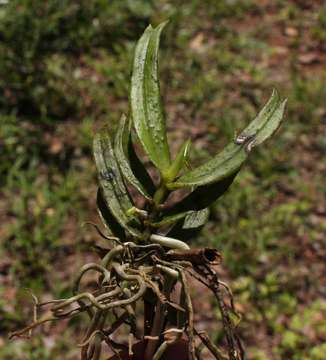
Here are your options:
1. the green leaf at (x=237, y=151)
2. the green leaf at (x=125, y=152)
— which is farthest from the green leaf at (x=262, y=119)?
the green leaf at (x=125, y=152)

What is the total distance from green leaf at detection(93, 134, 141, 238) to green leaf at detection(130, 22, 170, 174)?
0.12ft

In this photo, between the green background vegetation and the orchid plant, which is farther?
the green background vegetation

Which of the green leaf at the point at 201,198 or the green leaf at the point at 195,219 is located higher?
the green leaf at the point at 201,198

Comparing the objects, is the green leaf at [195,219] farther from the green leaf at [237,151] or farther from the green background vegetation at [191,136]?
the green background vegetation at [191,136]

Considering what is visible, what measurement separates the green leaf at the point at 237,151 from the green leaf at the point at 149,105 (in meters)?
0.04

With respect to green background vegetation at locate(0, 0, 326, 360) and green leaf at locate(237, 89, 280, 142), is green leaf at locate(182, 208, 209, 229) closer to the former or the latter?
green leaf at locate(237, 89, 280, 142)

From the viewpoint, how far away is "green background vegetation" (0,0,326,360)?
2340mm

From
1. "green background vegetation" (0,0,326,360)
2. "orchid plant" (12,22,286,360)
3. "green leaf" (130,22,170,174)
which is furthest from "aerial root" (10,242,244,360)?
"green background vegetation" (0,0,326,360)

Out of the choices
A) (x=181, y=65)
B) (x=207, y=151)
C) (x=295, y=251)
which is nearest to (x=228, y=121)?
(x=207, y=151)

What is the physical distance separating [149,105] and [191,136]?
85.9 inches

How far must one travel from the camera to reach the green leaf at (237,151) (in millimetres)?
670

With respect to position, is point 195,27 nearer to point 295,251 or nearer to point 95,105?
point 95,105

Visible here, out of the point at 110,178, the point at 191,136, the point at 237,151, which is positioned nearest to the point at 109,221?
the point at 110,178

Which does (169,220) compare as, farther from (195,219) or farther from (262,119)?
(262,119)
